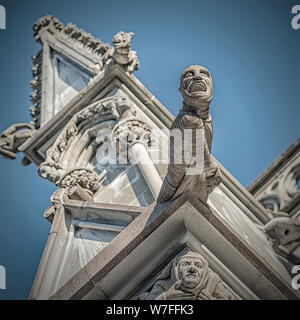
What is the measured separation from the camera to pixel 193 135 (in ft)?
14.7

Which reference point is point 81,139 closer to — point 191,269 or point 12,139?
point 12,139

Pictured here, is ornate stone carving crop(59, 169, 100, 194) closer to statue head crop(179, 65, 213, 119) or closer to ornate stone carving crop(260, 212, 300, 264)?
ornate stone carving crop(260, 212, 300, 264)

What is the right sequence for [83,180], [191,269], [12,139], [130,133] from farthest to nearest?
[12,139], [130,133], [83,180], [191,269]

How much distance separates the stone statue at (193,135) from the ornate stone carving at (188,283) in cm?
52

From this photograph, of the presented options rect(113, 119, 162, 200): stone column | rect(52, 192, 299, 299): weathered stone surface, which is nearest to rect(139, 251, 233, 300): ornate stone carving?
rect(52, 192, 299, 299): weathered stone surface

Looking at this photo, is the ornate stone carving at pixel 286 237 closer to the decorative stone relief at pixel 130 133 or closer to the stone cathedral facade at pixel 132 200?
the stone cathedral facade at pixel 132 200

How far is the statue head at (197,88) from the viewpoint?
445 centimetres

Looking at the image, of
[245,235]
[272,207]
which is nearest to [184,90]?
[245,235]

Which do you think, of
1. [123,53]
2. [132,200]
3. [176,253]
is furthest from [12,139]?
[176,253]

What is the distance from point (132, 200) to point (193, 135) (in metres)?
2.65

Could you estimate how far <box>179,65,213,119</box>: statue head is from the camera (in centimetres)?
445

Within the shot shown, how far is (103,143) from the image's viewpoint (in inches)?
338
